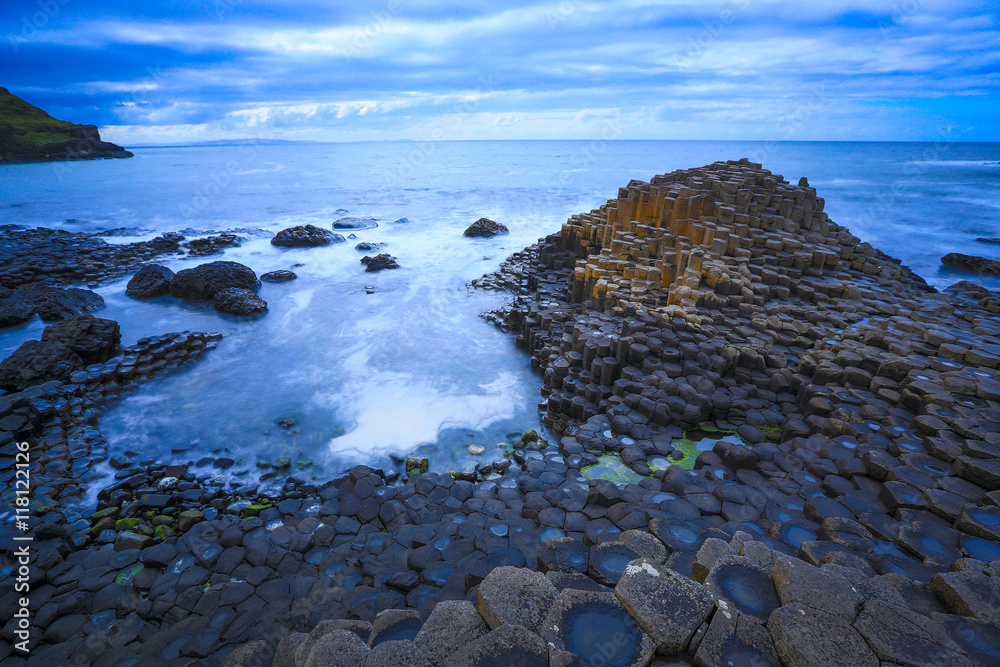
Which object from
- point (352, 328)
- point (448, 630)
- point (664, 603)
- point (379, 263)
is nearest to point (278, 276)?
point (379, 263)

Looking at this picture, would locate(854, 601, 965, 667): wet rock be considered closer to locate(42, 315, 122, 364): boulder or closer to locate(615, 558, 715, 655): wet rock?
locate(615, 558, 715, 655): wet rock

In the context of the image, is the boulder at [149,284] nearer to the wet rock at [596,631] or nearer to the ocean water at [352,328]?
the ocean water at [352,328]

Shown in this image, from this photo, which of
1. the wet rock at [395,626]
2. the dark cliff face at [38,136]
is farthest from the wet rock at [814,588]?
the dark cliff face at [38,136]

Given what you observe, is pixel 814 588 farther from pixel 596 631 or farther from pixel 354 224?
pixel 354 224

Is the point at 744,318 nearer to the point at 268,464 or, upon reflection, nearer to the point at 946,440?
the point at 946,440

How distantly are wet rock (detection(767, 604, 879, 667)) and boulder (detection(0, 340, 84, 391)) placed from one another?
12.9 meters

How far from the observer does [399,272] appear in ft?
63.8

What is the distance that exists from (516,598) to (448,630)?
18.3 inches

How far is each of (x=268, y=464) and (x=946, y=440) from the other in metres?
9.56

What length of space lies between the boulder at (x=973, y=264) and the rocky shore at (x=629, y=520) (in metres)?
10.9

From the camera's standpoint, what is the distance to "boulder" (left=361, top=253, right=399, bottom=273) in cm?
1962

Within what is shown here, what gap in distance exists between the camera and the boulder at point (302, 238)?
22.8 m

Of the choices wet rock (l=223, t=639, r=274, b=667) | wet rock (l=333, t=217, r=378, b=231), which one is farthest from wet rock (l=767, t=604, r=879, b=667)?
wet rock (l=333, t=217, r=378, b=231)

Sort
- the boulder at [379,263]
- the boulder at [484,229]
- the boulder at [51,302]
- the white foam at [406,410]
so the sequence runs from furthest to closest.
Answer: the boulder at [484,229] < the boulder at [379,263] < the boulder at [51,302] < the white foam at [406,410]
